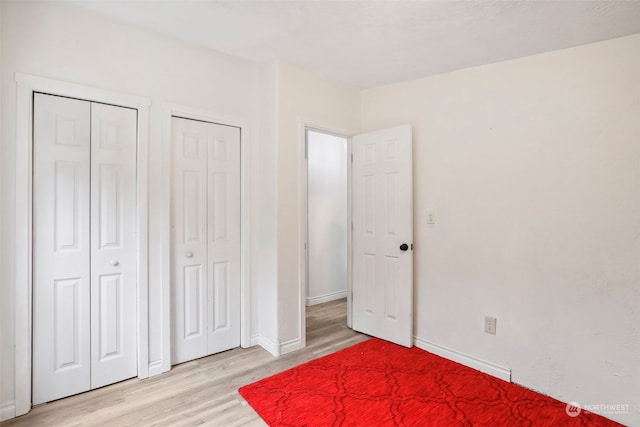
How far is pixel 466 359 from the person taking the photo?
268cm

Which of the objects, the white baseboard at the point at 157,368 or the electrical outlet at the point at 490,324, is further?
the electrical outlet at the point at 490,324

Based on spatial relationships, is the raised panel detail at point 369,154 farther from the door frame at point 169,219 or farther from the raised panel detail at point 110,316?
the raised panel detail at point 110,316

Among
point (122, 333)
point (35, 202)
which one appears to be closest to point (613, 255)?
point (122, 333)

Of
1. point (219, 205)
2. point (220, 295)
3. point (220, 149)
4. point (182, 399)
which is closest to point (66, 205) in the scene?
point (219, 205)

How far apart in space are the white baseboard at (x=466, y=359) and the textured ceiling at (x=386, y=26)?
7.86 ft

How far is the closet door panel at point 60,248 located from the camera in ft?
6.61

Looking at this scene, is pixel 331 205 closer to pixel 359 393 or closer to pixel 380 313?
pixel 380 313

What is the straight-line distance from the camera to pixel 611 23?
1.97 meters

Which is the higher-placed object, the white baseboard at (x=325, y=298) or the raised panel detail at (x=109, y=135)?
the raised panel detail at (x=109, y=135)

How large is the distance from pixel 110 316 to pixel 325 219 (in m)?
2.81

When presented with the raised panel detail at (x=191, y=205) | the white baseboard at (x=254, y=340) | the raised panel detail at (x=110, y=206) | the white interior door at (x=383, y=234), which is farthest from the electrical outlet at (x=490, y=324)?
the raised panel detail at (x=110, y=206)

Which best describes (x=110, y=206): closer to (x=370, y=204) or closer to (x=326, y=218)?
(x=370, y=204)

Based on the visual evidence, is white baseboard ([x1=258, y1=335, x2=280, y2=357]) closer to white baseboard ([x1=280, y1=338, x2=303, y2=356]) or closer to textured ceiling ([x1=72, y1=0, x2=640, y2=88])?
white baseboard ([x1=280, y1=338, x2=303, y2=356])

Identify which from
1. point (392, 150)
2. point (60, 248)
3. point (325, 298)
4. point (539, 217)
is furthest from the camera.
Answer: point (325, 298)
